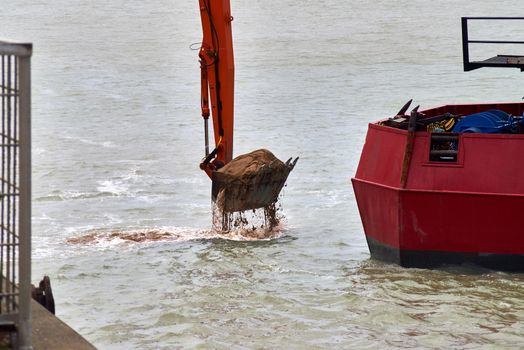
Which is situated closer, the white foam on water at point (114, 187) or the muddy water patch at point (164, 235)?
the muddy water patch at point (164, 235)

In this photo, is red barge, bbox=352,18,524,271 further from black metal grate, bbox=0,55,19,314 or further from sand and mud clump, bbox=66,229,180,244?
black metal grate, bbox=0,55,19,314

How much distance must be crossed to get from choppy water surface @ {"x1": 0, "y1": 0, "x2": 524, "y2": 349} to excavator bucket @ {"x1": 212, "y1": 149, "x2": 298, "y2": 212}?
2.05ft

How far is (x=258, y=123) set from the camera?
2608 cm

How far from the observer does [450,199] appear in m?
11.0

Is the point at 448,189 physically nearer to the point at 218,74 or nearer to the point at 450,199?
the point at 450,199

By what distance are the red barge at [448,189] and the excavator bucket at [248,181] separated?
1.31 meters

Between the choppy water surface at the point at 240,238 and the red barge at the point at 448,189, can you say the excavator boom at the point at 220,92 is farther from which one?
the red barge at the point at 448,189

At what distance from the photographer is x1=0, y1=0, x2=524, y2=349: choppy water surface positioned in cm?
1064

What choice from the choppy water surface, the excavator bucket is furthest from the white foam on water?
the excavator bucket

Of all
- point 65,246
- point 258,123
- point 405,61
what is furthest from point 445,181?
point 405,61

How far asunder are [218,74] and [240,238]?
5.96 ft

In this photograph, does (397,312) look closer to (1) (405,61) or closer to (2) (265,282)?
(2) (265,282)

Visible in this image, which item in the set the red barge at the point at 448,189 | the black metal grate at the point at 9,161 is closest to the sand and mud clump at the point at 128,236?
the red barge at the point at 448,189

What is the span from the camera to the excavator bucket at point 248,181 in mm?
12703
